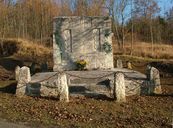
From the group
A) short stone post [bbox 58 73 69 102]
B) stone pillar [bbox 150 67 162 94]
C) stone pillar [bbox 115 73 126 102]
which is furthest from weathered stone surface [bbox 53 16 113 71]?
stone pillar [bbox 115 73 126 102]

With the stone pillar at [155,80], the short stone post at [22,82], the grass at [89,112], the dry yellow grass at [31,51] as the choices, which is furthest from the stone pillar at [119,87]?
the dry yellow grass at [31,51]

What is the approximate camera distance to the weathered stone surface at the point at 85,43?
20.2m

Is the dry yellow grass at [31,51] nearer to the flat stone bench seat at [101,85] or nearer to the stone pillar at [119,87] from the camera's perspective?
the flat stone bench seat at [101,85]

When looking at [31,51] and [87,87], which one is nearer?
[87,87]

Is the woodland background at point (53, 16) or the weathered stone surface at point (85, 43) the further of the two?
the woodland background at point (53, 16)

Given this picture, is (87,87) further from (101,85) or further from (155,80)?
(155,80)

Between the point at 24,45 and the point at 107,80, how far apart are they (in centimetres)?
2420

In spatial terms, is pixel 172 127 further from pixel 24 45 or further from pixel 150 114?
pixel 24 45

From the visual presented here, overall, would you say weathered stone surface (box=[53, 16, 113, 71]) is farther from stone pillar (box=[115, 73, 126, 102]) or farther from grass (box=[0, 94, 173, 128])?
stone pillar (box=[115, 73, 126, 102])

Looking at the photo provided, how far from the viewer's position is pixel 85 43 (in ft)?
66.7

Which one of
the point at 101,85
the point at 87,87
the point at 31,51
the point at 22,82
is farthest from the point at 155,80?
the point at 31,51

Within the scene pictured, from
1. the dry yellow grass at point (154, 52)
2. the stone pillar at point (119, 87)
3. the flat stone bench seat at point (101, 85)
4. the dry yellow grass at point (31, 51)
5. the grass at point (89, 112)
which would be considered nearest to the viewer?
the grass at point (89, 112)

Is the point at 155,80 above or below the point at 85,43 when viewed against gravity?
below

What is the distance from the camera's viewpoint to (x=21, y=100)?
14148mm
